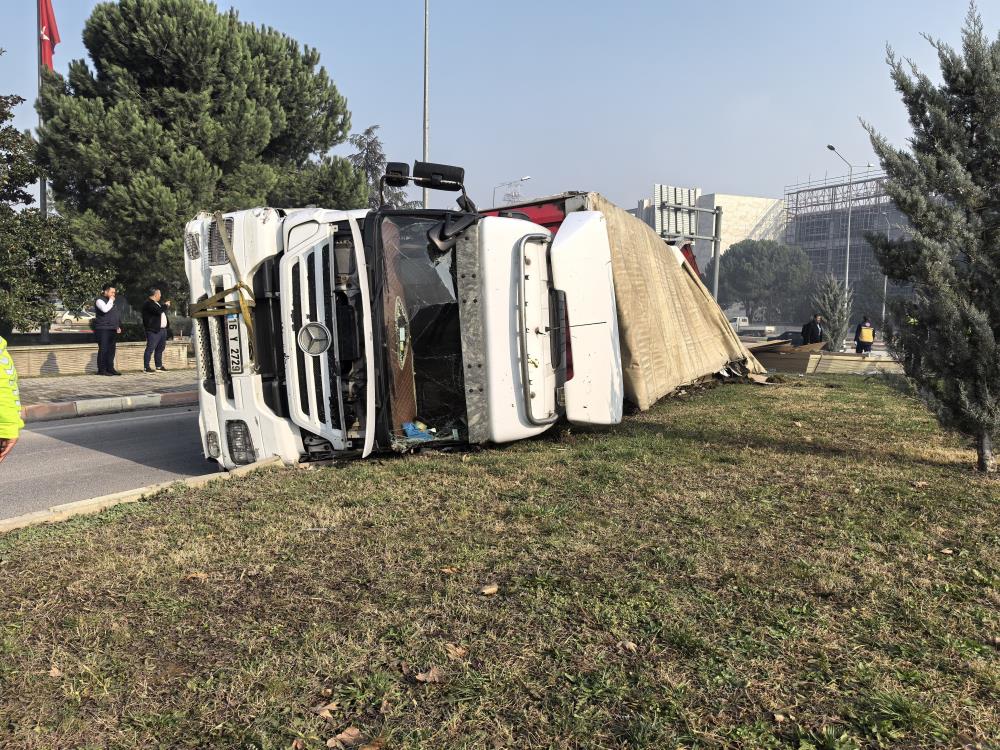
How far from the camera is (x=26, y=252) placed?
14.4 m

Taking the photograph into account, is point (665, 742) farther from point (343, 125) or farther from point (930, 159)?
point (343, 125)

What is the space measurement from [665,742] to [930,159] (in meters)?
4.59

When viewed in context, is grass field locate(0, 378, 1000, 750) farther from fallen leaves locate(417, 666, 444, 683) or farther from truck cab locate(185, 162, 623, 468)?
truck cab locate(185, 162, 623, 468)

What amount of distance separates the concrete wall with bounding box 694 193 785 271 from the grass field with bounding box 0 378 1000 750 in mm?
107922

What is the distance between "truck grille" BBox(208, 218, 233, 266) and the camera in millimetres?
5195

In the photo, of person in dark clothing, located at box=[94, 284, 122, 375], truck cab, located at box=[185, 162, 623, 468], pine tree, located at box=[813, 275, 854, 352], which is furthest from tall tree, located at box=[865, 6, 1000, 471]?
pine tree, located at box=[813, 275, 854, 352]

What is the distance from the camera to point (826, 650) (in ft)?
8.18

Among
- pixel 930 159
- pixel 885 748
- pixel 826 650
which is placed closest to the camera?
pixel 885 748

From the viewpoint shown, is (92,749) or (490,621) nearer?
(92,749)

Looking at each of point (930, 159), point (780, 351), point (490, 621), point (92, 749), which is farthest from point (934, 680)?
point (780, 351)

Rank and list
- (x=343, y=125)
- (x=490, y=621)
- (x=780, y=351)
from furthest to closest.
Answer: (x=343, y=125), (x=780, y=351), (x=490, y=621)

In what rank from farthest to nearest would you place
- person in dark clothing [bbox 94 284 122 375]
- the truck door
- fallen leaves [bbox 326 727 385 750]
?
person in dark clothing [bbox 94 284 122 375]
the truck door
fallen leaves [bbox 326 727 385 750]

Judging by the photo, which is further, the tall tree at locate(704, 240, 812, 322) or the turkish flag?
the tall tree at locate(704, 240, 812, 322)

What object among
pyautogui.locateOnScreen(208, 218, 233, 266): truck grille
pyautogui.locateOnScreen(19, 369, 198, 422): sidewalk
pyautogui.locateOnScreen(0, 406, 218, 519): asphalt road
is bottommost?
pyautogui.locateOnScreen(0, 406, 218, 519): asphalt road
